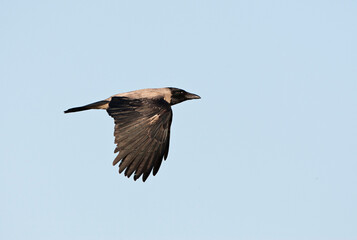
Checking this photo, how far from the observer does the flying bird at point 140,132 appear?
38.3 ft

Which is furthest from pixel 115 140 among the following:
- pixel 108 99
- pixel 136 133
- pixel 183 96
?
pixel 183 96

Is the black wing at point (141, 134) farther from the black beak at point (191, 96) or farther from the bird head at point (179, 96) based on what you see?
the black beak at point (191, 96)

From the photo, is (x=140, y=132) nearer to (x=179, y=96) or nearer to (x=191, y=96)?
(x=179, y=96)

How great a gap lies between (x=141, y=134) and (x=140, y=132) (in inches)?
2.1

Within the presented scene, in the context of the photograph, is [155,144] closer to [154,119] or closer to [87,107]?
[154,119]

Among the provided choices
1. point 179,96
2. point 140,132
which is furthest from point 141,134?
point 179,96

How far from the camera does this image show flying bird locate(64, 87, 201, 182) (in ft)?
38.3

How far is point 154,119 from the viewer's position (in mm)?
12445

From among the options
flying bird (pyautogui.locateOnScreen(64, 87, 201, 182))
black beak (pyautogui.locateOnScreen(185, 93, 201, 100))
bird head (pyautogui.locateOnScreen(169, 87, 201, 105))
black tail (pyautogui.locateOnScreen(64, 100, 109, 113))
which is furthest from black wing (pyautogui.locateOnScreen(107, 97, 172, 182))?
black beak (pyautogui.locateOnScreen(185, 93, 201, 100))

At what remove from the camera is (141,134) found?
1207 centimetres

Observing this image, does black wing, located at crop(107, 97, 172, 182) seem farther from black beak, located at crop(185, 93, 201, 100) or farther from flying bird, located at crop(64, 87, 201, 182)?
black beak, located at crop(185, 93, 201, 100)

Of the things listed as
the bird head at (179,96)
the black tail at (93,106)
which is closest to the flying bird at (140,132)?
the black tail at (93,106)

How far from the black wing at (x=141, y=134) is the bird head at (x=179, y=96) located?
6.96 feet

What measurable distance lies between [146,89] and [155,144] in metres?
2.61
